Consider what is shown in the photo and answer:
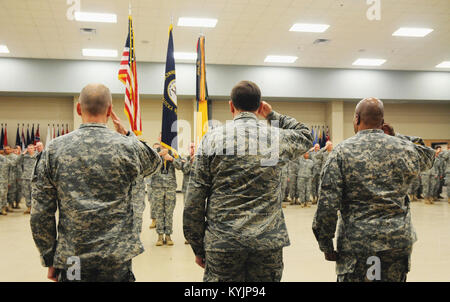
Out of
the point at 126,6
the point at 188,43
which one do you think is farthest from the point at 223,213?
the point at 188,43

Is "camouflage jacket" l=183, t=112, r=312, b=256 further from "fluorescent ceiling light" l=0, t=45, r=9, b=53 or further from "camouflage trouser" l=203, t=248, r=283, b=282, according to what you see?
"fluorescent ceiling light" l=0, t=45, r=9, b=53

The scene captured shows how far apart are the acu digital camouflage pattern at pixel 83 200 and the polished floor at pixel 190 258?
7.14ft

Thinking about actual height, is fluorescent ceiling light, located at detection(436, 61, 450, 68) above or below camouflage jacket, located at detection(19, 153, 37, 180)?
above

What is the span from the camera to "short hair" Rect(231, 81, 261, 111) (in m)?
1.92

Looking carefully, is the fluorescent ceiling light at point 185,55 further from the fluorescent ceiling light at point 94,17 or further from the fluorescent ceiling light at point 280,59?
the fluorescent ceiling light at point 94,17

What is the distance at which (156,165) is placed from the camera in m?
2.04

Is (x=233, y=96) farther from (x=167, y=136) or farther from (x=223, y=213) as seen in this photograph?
(x=167, y=136)

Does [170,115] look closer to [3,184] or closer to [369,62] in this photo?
[3,184]

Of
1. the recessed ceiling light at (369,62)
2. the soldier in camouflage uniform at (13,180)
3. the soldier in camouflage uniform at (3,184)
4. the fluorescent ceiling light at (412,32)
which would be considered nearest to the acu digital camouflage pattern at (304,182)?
the fluorescent ceiling light at (412,32)

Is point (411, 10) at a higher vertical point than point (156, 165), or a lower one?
higher

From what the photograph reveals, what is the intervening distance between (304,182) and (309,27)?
4145 millimetres

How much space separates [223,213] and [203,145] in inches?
14.5

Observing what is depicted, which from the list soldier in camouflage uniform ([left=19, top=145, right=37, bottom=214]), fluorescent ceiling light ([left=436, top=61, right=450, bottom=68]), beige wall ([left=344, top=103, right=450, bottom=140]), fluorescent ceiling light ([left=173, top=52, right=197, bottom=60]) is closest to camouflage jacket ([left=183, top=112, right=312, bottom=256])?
soldier in camouflage uniform ([left=19, top=145, right=37, bottom=214])

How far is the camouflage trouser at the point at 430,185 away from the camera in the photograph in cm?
1068
